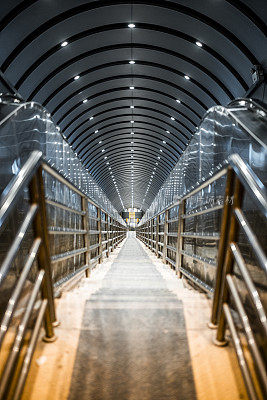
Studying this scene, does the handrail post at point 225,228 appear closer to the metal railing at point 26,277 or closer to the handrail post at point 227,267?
the handrail post at point 227,267

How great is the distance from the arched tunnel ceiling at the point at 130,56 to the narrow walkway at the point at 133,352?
22.0ft

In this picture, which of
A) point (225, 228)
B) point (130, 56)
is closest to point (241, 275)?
point (225, 228)

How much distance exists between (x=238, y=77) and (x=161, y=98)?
5.27m

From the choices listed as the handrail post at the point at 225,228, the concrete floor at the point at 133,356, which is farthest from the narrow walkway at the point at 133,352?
the handrail post at the point at 225,228

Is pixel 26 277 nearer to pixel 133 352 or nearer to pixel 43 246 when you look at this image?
pixel 43 246

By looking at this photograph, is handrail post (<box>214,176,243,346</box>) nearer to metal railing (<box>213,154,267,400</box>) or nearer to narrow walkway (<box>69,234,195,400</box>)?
metal railing (<box>213,154,267,400</box>)

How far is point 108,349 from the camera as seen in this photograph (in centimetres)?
152

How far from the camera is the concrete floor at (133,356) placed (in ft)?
4.13

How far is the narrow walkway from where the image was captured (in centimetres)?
127

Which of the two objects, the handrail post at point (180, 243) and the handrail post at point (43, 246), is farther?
the handrail post at point (180, 243)

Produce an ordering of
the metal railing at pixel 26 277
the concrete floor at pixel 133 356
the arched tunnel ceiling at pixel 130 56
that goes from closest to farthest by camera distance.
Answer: the metal railing at pixel 26 277 → the concrete floor at pixel 133 356 → the arched tunnel ceiling at pixel 130 56

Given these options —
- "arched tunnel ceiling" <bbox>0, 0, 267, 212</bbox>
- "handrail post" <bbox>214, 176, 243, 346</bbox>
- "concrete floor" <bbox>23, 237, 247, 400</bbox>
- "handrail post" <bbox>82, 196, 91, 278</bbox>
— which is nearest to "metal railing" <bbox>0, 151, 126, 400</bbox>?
"concrete floor" <bbox>23, 237, 247, 400</bbox>

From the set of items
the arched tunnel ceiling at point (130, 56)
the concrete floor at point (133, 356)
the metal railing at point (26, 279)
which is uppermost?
the arched tunnel ceiling at point (130, 56)

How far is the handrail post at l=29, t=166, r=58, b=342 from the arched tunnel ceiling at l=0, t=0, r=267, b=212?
21.7 ft
